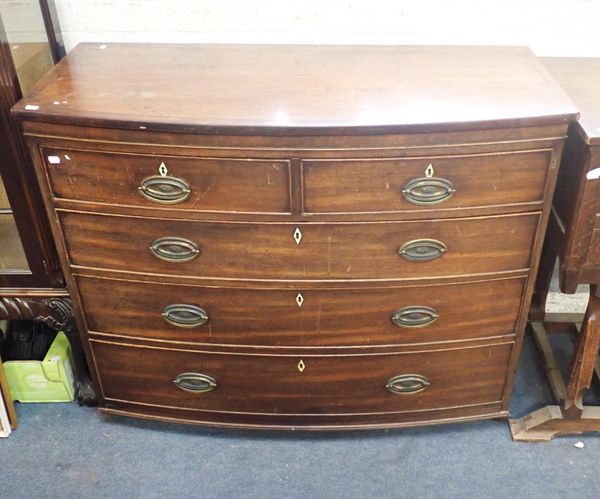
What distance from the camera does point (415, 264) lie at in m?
1.47

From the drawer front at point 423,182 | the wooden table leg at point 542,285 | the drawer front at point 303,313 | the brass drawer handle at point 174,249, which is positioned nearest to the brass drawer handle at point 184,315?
the drawer front at point 303,313

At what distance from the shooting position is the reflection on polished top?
1.29 metres

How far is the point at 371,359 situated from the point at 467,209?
0.47 m

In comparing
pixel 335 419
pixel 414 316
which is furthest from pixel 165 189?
pixel 335 419

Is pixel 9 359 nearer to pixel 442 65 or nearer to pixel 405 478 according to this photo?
pixel 405 478

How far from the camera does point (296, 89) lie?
1.42 m

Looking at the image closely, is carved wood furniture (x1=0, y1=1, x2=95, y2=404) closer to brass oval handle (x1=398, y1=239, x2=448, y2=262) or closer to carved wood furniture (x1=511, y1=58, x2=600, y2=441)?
brass oval handle (x1=398, y1=239, x2=448, y2=262)

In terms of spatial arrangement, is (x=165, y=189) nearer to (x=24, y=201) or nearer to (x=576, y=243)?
(x=24, y=201)

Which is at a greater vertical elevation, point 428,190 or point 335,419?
point 428,190

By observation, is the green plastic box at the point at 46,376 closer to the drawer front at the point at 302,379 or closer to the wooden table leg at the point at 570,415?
the drawer front at the point at 302,379

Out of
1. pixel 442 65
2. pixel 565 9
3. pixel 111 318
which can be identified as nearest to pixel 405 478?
pixel 111 318

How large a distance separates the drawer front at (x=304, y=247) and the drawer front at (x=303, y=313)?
0.18ft

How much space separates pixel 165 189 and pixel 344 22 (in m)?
0.69

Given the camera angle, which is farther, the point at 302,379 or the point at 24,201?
the point at 302,379
